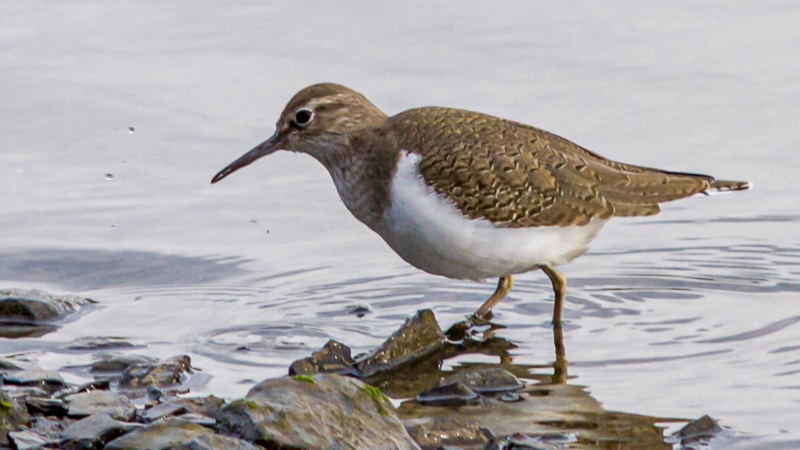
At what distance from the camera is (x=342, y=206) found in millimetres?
10898

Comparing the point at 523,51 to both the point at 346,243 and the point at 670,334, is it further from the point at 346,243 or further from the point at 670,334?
the point at 670,334

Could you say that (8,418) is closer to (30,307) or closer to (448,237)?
(30,307)

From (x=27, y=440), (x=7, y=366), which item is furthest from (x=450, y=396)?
(x=7, y=366)

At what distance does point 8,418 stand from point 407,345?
2756 mm

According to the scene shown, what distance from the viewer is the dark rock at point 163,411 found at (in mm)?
6066

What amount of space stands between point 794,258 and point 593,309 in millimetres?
1888

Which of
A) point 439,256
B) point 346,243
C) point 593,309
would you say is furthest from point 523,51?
point 439,256

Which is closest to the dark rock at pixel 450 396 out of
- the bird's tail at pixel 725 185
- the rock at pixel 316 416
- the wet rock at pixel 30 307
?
the rock at pixel 316 416

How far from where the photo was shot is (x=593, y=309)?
28.4ft

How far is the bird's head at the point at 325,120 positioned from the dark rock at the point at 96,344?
1.84 metres

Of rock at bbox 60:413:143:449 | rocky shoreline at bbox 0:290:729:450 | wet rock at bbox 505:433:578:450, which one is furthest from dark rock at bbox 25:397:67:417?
wet rock at bbox 505:433:578:450

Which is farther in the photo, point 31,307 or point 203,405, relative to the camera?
point 31,307

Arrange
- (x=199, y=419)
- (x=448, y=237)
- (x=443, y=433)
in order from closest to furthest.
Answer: (x=199, y=419) → (x=443, y=433) → (x=448, y=237)

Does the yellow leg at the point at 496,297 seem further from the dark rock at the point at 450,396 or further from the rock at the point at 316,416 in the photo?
the rock at the point at 316,416
